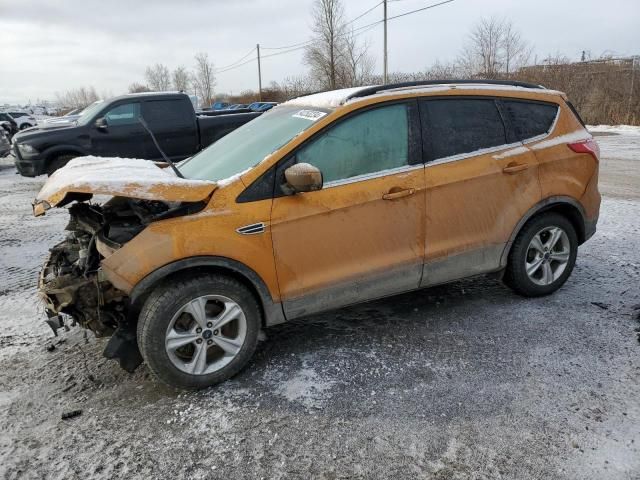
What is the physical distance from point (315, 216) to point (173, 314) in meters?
1.06

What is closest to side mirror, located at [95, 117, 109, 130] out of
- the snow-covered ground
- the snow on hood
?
the snow-covered ground

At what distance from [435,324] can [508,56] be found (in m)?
32.9

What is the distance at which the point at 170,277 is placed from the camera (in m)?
3.03

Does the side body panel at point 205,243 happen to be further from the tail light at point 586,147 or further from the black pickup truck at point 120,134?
the black pickup truck at point 120,134

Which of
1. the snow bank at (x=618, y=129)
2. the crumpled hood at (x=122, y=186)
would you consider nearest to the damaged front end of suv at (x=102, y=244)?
the crumpled hood at (x=122, y=186)

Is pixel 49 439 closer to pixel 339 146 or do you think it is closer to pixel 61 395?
pixel 61 395

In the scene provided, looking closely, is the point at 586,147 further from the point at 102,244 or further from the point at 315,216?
the point at 102,244

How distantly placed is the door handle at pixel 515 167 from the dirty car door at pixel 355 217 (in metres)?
0.75

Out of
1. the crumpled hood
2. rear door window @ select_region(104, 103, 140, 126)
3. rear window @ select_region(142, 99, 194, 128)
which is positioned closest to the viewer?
the crumpled hood

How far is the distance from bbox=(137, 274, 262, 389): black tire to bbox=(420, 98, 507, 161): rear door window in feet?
5.45

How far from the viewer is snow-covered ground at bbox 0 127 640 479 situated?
8.25 ft

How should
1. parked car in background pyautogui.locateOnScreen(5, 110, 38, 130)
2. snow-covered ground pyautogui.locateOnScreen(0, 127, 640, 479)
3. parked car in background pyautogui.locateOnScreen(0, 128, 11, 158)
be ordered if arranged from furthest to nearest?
parked car in background pyautogui.locateOnScreen(5, 110, 38, 130), parked car in background pyautogui.locateOnScreen(0, 128, 11, 158), snow-covered ground pyautogui.locateOnScreen(0, 127, 640, 479)

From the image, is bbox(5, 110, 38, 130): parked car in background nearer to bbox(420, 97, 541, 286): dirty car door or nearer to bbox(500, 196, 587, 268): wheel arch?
bbox(420, 97, 541, 286): dirty car door

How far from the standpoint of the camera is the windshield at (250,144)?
Answer: 3.39 meters
